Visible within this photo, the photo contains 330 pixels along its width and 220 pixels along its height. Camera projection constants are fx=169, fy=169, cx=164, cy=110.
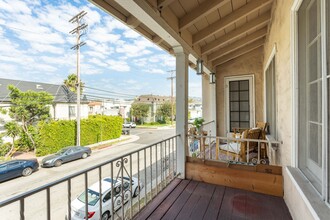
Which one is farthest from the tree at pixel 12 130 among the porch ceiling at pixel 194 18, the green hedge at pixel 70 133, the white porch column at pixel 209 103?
the porch ceiling at pixel 194 18

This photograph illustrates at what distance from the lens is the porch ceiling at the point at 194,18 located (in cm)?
166

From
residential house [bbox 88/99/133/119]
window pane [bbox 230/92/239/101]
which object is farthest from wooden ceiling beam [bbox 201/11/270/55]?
residential house [bbox 88/99/133/119]

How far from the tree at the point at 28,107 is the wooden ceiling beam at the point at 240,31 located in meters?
9.49

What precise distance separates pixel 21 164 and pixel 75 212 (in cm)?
445

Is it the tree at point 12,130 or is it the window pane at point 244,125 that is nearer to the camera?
the window pane at point 244,125

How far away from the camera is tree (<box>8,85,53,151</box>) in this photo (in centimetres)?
839

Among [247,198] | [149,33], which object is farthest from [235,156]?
[149,33]

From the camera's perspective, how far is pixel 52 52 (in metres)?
15.1

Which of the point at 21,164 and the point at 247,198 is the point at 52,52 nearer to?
the point at 21,164

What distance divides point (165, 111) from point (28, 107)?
1666 centimetres

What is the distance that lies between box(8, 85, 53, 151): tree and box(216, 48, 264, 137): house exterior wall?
9.38m

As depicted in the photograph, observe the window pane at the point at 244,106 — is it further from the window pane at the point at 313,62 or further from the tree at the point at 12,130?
the tree at the point at 12,130

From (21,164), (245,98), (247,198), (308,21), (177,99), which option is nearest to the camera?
(308,21)

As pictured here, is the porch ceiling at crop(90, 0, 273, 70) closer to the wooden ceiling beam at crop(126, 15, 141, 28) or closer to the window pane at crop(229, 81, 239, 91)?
the wooden ceiling beam at crop(126, 15, 141, 28)
